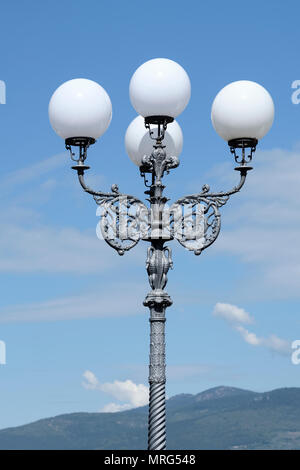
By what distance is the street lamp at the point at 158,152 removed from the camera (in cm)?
978

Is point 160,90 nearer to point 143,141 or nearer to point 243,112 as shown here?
point 243,112

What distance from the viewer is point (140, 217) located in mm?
9906

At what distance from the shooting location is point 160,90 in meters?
9.80

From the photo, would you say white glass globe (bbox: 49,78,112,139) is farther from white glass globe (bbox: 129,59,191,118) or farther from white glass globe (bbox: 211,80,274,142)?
white glass globe (bbox: 211,80,274,142)

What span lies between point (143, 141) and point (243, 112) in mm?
1633

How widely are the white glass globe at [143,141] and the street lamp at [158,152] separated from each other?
2.76ft

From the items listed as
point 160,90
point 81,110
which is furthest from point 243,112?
point 81,110

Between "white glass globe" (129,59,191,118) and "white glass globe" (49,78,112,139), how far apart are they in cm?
41

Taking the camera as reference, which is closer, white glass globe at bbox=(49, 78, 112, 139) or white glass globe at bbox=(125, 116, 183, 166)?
white glass globe at bbox=(49, 78, 112, 139)

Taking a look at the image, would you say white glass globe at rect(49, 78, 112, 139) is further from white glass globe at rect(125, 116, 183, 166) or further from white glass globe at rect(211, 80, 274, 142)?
white glass globe at rect(211, 80, 274, 142)

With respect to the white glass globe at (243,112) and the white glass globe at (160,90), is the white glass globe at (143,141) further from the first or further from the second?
the white glass globe at (160,90)

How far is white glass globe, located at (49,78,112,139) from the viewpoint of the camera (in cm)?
1005
